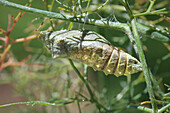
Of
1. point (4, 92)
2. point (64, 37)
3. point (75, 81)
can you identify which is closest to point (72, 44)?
point (64, 37)

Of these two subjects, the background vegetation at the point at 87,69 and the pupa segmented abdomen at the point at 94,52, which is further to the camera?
the background vegetation at the point at 87,69

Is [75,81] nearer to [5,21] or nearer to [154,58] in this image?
[154,58]

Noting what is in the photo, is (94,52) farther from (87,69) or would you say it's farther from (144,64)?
(87,69)

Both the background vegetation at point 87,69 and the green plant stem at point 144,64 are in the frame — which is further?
the background vegetation at point 87,69

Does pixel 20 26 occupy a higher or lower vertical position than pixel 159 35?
higher

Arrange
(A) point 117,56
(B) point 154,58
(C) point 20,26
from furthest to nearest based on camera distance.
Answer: (C) point 20,26 < (B) point 154,58 < (A) point 117,56

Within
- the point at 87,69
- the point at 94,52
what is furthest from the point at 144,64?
the point at 87,69

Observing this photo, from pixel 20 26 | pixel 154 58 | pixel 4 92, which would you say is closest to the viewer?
pixel 154 58

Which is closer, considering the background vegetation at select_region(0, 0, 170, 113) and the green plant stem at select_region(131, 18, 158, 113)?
the green plant stem at select_region(131, 18, 158, 113)
